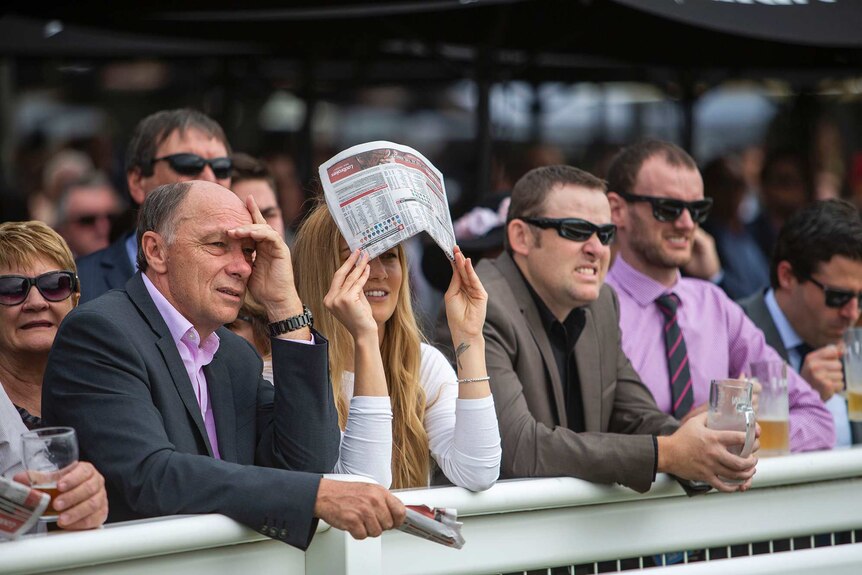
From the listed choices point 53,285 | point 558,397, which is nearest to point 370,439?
point 558,397

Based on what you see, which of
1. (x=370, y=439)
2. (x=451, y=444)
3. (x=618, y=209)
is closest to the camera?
(x=370, y=439)

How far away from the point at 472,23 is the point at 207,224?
448 cm

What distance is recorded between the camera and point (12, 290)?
3.64m

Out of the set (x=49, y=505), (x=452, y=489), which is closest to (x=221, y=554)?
(x=49, y=505)

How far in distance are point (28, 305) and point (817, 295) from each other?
3.19 m

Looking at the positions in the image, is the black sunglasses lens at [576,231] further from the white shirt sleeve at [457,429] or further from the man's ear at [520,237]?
the white shirt sleeve at [457,429]

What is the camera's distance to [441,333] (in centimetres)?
433

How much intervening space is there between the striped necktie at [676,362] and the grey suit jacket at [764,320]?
0.59 meters

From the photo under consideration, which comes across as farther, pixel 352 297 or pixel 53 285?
pixel 53 285

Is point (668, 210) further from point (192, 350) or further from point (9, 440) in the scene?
point (9, 440)

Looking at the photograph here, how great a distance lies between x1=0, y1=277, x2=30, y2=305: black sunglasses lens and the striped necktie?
2.43 m

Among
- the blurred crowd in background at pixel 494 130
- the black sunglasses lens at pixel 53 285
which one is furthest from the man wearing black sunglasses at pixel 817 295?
the black sunglasses lens at pixel 53 285

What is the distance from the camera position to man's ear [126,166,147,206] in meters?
5.07

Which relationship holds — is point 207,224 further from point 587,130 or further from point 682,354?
point 587,130
